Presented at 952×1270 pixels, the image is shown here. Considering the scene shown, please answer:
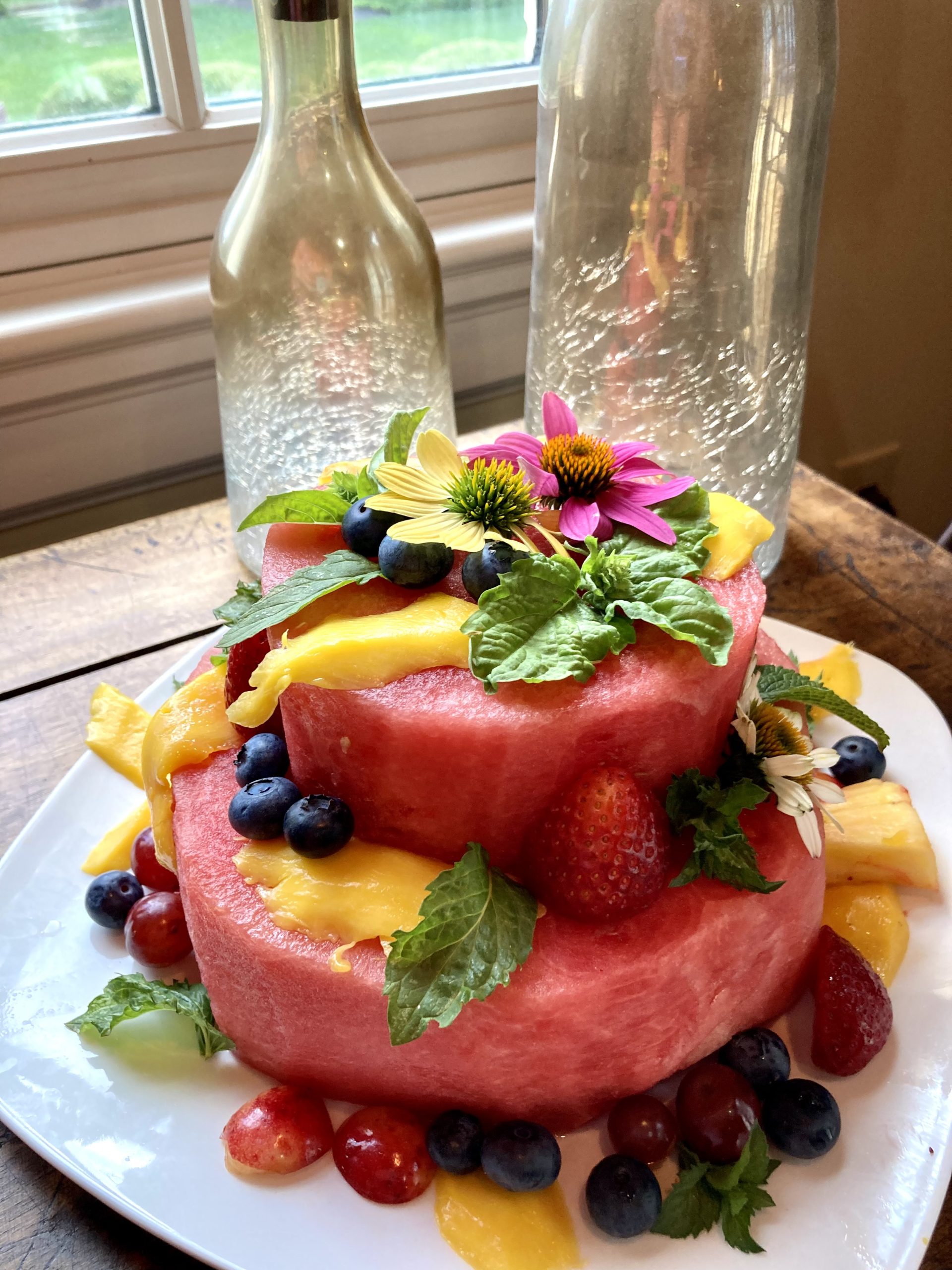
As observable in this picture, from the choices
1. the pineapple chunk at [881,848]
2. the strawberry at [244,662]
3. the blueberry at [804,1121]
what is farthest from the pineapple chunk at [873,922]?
the strawberry at [244,662]

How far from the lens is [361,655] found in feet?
2.15

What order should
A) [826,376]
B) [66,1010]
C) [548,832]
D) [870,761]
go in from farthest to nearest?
[826,376] → [870,761] → [66,1010] → [548,832]

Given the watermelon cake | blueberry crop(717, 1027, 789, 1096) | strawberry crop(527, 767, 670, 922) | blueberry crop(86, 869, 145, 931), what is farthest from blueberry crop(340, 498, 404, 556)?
blueberry crop(717, 1027, 789, 1096)

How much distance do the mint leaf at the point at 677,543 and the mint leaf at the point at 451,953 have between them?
237 millimetres

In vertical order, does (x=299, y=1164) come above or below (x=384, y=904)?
below

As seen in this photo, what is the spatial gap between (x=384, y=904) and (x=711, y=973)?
0.23 metres

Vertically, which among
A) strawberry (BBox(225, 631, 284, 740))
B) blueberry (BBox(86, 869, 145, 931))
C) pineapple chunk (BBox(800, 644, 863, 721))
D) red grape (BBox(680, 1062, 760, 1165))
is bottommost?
red grape (BBox(680, 1062, 760, 1165))

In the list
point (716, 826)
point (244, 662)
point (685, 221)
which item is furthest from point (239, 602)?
point (685, 221)

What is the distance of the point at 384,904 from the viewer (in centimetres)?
67

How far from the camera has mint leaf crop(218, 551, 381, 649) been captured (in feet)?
2.26

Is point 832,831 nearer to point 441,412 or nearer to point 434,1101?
point 434,1101

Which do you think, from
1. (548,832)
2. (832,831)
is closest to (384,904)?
(548,832)

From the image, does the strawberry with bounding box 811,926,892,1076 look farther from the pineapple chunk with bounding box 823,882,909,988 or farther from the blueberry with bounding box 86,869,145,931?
the blueberry with bounding box 86,869,145,931

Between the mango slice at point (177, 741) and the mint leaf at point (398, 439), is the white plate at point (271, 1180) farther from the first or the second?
the mint leaf at point (398, 439)
